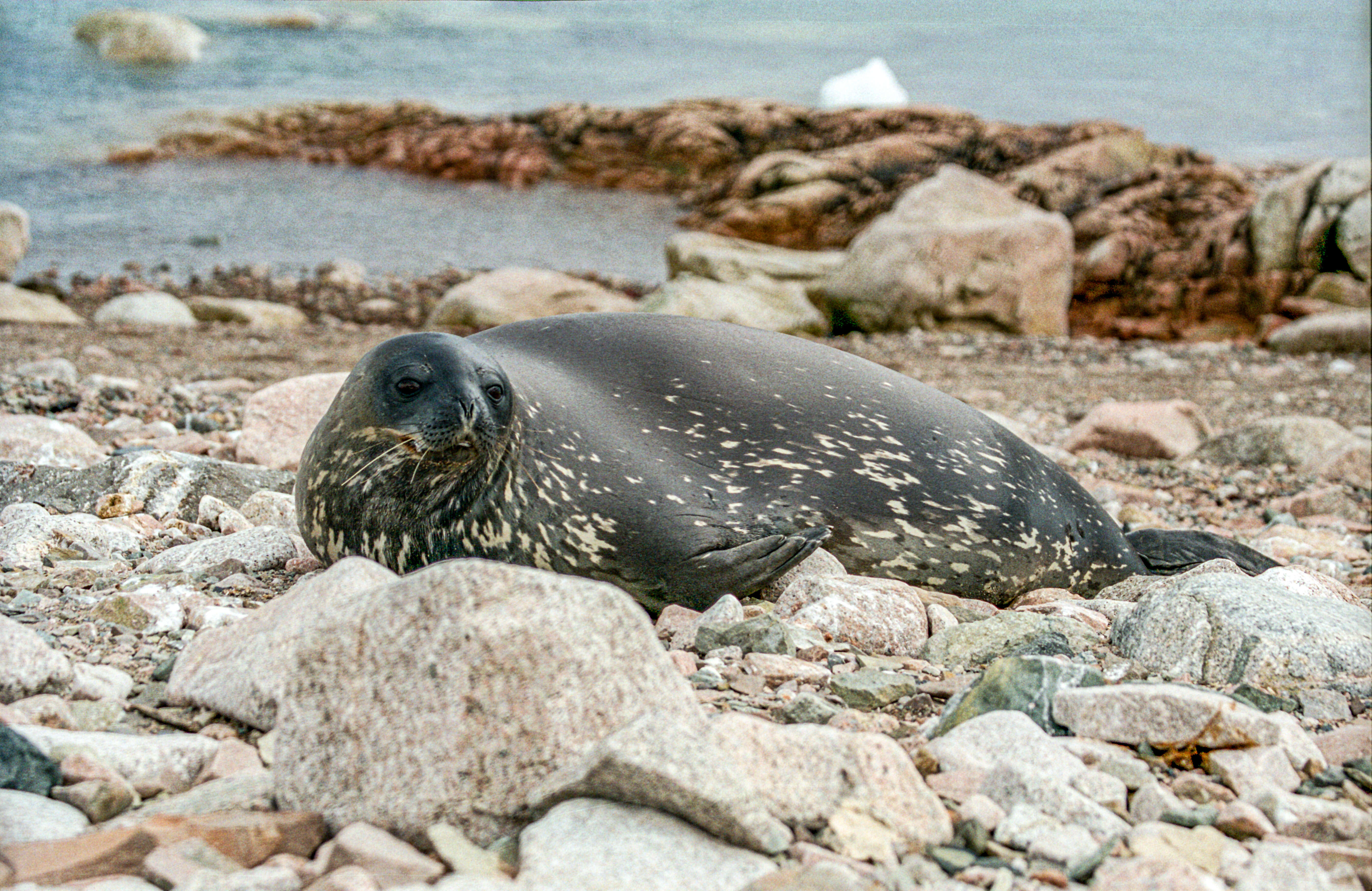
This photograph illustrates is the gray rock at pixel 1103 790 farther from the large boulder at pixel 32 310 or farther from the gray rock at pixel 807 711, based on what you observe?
the large boulder at pixel 32 310

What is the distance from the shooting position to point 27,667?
253cm

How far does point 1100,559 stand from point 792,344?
1.51m

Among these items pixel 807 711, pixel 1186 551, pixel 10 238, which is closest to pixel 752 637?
pixel 807 711

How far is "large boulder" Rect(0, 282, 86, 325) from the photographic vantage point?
12609mm

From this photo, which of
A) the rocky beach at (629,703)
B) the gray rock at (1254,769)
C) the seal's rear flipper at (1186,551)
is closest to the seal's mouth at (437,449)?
the rocky beach at (629,703)

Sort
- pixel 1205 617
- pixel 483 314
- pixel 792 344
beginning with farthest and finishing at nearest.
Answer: pixel 483 314
pixel 792 344
pixel 1205 617

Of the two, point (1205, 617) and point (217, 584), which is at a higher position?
point (1205, 617)

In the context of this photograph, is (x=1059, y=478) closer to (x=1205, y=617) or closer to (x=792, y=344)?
(x=792, y=344)

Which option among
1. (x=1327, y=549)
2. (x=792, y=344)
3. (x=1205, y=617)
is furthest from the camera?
(x=1327, y=549)

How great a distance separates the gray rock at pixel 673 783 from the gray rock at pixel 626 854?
2cm

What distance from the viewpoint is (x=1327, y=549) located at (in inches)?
222

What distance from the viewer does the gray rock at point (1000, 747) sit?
7.27 feet

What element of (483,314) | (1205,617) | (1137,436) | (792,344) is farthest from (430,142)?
(1205,617)

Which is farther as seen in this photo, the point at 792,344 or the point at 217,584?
the point at 792,344
